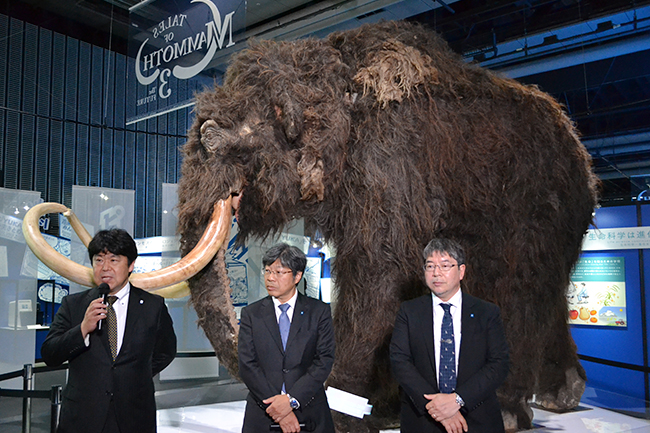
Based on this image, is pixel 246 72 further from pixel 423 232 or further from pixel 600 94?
pixel 600 94


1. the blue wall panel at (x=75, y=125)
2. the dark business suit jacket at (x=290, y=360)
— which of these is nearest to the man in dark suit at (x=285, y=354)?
the dark business suit jacket at (x=290, y=360)

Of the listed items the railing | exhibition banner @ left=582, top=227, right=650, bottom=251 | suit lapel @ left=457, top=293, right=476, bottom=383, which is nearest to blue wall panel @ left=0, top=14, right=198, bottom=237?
the railing

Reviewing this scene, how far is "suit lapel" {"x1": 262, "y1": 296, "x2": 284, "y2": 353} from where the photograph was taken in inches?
87.0

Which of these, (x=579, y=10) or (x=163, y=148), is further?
(x=163, y=148)

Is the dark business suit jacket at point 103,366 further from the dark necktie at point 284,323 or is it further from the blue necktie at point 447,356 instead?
the blue necktie at point 447,356

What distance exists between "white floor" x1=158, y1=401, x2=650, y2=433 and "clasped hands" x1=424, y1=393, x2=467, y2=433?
1.51 metres

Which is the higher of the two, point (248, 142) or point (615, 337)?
point (248, 142)

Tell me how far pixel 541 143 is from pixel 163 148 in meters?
2.56

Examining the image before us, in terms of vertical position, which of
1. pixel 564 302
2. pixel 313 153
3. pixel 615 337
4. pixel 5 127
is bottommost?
pixel 615 337

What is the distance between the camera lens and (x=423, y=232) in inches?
112

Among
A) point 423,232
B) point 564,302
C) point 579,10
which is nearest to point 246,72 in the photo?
point 423,232

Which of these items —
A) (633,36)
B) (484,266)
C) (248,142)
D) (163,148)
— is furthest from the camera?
(163,148)

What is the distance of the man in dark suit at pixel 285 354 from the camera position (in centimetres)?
211

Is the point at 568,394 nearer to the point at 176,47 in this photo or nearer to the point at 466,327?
the point at 466,327
